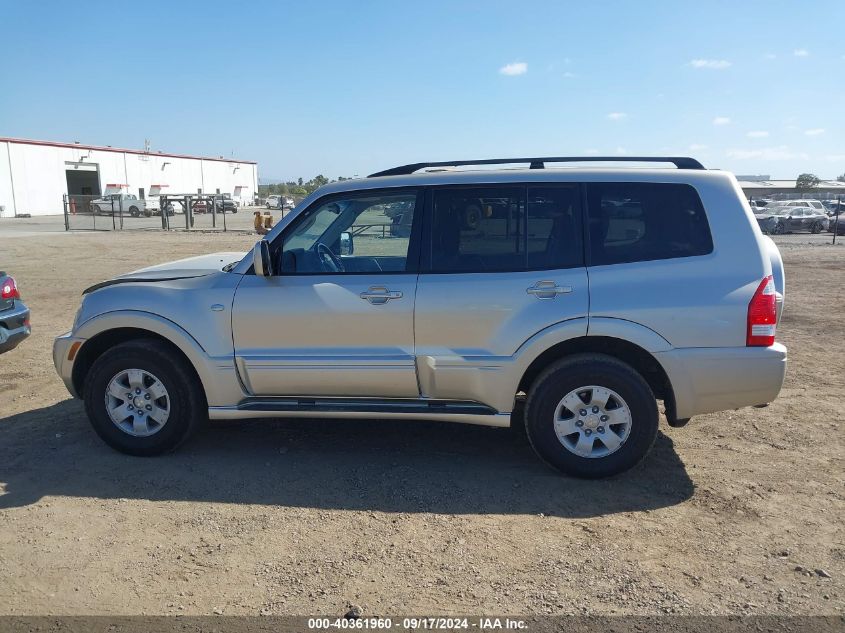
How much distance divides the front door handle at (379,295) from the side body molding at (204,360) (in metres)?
1.05

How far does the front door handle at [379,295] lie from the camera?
4484 millimetres

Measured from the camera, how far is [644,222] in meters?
4.42

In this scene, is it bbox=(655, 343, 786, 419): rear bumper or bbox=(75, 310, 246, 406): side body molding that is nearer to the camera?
bbox=(655, 343, 786, 419): rear bumper

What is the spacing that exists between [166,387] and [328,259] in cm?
145

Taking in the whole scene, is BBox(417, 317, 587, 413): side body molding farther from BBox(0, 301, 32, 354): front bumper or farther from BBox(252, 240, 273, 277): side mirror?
BBox(0, 301, 32, 354): front bumper

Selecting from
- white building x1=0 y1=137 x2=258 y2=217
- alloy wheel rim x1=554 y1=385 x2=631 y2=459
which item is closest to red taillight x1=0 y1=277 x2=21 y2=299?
alloy wheel rim x1=554 y1=385 x2=631 y2=459

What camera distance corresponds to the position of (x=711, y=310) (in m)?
4.21

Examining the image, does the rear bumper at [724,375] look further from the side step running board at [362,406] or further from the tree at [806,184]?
the tree at [806,184]

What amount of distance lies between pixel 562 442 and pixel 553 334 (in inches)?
28.4

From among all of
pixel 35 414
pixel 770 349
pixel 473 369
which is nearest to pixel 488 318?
pixel 473 369

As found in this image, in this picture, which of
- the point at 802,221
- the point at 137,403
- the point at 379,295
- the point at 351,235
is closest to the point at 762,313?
the point at 379,295

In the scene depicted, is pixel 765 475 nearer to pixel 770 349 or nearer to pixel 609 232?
pixel 770 349

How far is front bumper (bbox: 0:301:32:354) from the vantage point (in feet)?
21.2

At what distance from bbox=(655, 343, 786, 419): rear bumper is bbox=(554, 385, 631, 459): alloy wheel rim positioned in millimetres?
382
